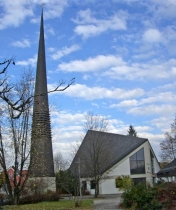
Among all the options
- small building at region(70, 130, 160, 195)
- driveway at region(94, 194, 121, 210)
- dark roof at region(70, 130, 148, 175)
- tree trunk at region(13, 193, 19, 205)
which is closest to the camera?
driveway at region(94, 194, 121, 210)

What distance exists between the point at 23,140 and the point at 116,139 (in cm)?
2782

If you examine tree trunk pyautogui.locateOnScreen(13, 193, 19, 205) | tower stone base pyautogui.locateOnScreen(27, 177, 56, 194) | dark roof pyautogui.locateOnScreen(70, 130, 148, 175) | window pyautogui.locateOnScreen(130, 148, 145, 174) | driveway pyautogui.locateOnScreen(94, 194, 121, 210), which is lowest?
driveway pyautogui.locateOnScreen(94, 194, 121, 210)

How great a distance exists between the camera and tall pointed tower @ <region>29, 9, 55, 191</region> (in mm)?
25602

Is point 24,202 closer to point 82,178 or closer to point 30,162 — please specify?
point 30,162

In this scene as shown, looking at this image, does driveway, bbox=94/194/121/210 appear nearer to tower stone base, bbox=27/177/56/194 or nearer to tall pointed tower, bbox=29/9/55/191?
tall pointed tower, bbox=29/9/55/191

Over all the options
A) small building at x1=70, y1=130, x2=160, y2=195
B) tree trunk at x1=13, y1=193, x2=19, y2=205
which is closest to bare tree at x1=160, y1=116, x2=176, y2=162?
small building at x1=70, y1=130, x2=160, y2=195

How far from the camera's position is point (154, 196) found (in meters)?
16.2

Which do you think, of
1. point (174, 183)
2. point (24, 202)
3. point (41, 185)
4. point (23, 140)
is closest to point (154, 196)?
point (174, 183)

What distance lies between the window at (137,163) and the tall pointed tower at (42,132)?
13.6m

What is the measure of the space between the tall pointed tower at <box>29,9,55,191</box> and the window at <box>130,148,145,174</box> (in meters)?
13.6

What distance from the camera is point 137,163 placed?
155 feet

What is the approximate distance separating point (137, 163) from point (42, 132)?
20156mm

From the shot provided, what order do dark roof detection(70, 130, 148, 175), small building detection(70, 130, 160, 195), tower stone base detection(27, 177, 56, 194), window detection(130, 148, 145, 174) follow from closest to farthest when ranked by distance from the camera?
tower stone base detection(27, 177, 56, 194) < small building detection(70, 130, 160, 195) < dark roof detection(70, 130, 148, 175) < window detection(130, 148, 145, 174)

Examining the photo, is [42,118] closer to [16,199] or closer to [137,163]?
[16,199]
